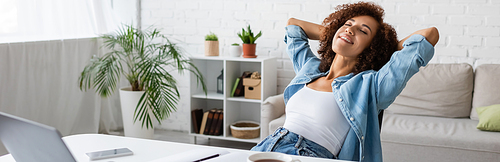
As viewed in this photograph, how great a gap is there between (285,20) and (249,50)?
16.7 inches

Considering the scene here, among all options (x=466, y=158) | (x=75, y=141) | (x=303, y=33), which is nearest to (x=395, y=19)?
(x=466, y=158)

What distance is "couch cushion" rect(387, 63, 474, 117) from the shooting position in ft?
9.05

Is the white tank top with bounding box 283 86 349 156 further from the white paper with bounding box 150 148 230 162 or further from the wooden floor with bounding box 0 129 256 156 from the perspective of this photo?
the wooden floor with bounding box 0 129 256 156

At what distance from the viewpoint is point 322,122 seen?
1.38 meters

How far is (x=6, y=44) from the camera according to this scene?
2631 millimetres

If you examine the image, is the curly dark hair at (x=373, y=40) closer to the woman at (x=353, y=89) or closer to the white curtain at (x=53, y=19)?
the woman at (x=353, y=89)

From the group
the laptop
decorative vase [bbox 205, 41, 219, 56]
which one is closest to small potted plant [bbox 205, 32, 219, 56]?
decorative vase [bbox 205, 41, 219, 56]

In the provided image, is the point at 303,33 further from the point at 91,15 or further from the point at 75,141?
the point at 91,15

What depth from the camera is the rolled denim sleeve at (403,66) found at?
1.32m

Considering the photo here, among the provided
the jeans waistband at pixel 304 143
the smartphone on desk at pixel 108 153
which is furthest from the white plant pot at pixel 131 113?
the smartphone on desk at pixel 108 153

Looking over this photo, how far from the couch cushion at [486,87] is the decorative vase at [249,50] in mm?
1524

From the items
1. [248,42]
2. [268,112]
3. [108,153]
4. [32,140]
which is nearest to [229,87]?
[248,42]

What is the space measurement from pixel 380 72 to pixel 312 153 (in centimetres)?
35

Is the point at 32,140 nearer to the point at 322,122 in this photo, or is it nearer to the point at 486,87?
the point at 322,122
